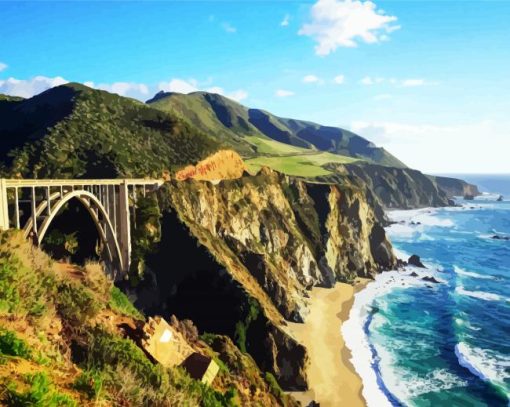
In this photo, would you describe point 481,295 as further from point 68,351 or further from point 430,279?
point 68,351

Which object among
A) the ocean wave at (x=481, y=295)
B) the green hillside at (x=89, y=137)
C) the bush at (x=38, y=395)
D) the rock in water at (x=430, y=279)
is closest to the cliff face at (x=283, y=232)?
the green hillside at (x=89, y=137)

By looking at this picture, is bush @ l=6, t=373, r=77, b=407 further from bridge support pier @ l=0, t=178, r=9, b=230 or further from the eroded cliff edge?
the eroded cliff edge

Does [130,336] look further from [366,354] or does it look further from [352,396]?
[366,354]

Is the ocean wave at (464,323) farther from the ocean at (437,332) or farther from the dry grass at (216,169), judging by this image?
the dry grass at (216,169)

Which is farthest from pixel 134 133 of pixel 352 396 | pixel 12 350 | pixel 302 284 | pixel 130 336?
pixel 12 350

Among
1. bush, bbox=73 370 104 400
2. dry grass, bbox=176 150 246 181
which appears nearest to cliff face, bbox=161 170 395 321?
dry grass, bbox=176 150 246 181

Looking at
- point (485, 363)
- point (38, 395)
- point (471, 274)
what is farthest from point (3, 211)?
point (471, 274)
